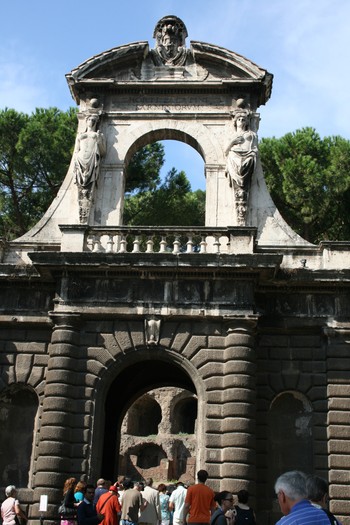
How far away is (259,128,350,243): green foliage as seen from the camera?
30656mm

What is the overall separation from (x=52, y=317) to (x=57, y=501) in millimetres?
4389

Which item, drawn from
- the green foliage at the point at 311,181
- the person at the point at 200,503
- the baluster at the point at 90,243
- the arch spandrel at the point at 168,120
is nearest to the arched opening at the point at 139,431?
the baluster at the point at 90,243

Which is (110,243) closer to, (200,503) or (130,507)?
(130,507)

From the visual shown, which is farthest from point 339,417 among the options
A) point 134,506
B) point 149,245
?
point 149,245

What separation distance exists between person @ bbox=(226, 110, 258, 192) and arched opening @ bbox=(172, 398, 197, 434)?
28.4 m

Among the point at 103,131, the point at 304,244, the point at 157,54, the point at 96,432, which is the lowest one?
the point at 96,432

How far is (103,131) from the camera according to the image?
20.2 meters

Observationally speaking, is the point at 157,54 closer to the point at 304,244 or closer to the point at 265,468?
the point at 304,244

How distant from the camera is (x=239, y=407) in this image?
15930 millimetres

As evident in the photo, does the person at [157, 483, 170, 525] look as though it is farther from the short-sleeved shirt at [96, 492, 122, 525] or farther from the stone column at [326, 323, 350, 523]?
the short-sleeved shirt at [96, 492, 122, 525]

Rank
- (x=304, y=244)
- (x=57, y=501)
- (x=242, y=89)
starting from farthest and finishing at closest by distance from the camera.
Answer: (x=242, y=89) → (x=304, y=244) → (x=57, y=501)

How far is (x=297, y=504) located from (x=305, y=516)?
179 mm

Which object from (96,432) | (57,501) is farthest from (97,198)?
(57,501)

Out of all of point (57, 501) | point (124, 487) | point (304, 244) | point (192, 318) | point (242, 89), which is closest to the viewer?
point (124, 487)
